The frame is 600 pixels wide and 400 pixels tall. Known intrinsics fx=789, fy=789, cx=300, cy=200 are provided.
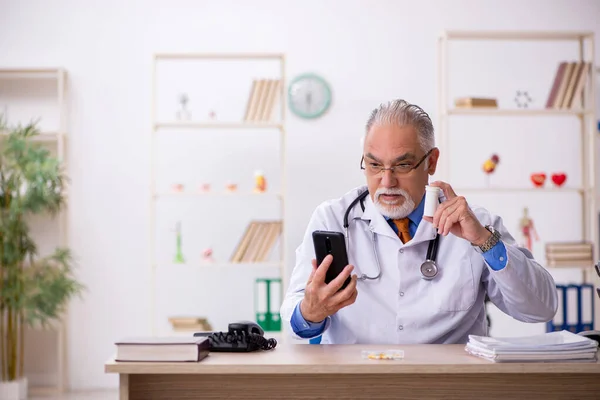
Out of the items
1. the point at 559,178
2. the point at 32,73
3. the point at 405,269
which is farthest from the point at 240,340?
the point at 32,73

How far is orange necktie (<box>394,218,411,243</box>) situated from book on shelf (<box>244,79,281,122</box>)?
8.46 feet

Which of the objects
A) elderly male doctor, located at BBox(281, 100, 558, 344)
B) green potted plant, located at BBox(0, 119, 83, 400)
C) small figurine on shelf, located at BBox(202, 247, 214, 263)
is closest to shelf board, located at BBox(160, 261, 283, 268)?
small figurine on shelf, located at BBox(202, 247, 214, 263)

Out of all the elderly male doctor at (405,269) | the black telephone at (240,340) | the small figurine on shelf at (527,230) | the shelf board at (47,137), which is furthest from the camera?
the shelf board at (47,137)

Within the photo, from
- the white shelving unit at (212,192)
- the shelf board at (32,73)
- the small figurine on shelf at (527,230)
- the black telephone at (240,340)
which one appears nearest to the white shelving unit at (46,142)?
the shelf board at (32,73)

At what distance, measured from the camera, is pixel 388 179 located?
94.2 inches

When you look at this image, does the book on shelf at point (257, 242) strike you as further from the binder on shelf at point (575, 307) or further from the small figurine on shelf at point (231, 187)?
the binder on shelf at point (575, 307)

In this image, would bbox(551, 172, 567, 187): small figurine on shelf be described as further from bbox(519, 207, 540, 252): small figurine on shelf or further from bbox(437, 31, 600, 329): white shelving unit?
bbox(519, 207, 540, 252): small figurine on shelf

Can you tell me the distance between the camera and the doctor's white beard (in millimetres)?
2406

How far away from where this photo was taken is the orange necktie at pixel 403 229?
8.12 ft

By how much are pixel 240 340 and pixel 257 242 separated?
295 centimetres

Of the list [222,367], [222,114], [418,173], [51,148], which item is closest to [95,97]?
[51,148]

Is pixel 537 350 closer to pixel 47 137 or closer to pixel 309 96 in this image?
pixel 309 96

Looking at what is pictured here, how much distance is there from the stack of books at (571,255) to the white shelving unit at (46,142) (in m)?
3.08

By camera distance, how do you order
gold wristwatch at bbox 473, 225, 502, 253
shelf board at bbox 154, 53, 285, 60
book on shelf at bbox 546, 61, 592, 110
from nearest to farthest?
gold wristwatch at bbox 473, 225, 502, 253
book on shelf at bbox 546, 61, 592, 110
shelf board at bbox 154, 53, 285, 60
